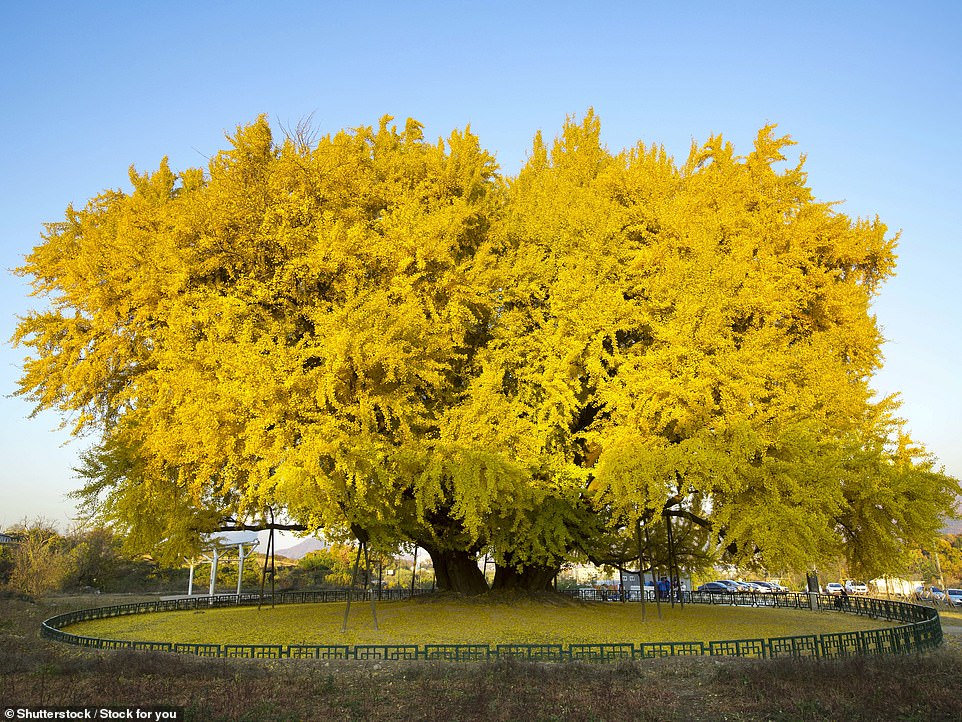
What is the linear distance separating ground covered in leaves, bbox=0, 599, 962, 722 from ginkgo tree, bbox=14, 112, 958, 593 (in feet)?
15.2

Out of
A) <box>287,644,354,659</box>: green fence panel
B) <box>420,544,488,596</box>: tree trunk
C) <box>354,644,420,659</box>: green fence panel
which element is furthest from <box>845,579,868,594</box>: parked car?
<box>287,644,354,659</box>: green fence panel

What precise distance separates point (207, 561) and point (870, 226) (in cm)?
4494

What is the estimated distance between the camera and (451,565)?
25.1m

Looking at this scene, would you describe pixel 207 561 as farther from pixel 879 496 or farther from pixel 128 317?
pixel 879 496

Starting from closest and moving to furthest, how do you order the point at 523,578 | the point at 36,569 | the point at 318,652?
the point at 318,652 → the point at 523,578 → the point at 36,569

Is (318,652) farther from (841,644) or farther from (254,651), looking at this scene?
(841,644)

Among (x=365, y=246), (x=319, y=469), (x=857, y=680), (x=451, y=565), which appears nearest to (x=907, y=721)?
(x=857, y=680)

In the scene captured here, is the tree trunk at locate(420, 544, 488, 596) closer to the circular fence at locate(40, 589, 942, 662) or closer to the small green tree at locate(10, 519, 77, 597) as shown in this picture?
the circular fence at locate(40, 589, 942, 662)

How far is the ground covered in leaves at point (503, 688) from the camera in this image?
9.39 metres

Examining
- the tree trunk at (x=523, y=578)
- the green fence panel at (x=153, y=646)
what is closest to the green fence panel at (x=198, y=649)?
the green fence panel at (x=153, y=646)

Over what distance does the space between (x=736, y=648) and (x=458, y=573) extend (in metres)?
13.1

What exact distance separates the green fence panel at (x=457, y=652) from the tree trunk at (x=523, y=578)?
10573mm

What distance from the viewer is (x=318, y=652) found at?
13773 millimetres

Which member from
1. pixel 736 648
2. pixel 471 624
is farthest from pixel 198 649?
pixel 736 648
